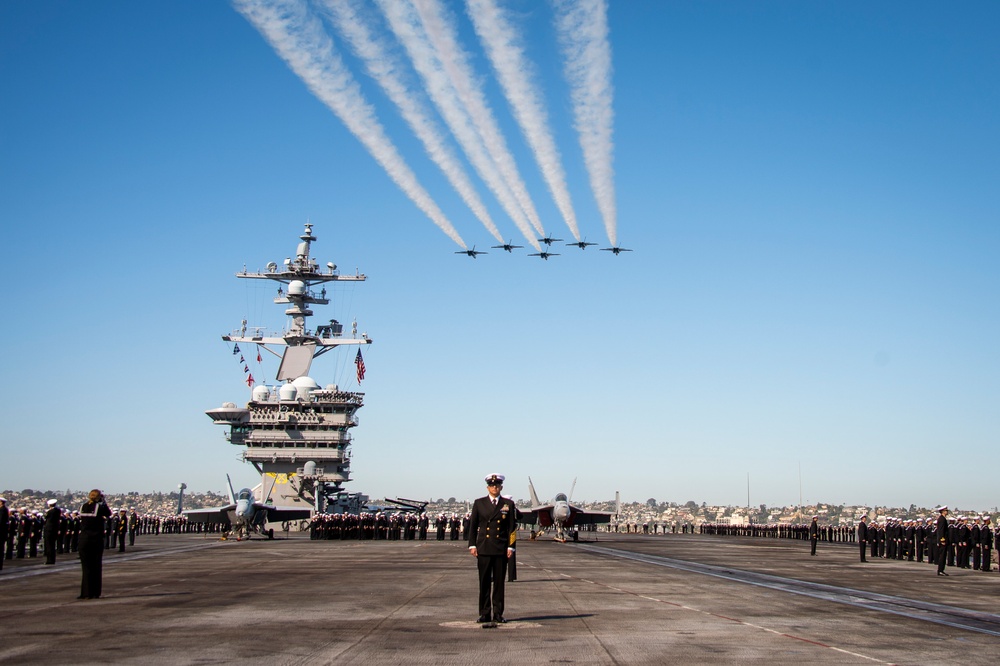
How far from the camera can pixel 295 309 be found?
78625 mm

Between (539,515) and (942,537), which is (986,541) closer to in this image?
(942,537)

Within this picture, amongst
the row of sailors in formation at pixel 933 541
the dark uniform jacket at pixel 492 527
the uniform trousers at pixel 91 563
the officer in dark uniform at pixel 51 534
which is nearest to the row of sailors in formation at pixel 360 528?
the row of sailors in formation at pixel 933 541

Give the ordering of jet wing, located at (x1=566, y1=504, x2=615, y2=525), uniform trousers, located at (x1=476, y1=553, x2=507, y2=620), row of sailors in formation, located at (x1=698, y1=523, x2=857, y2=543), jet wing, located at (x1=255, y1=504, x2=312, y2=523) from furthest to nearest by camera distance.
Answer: row of sailors in formation, located at (x1=698, y1=523, x2=857, y2=543) < jet wing, located at (x1=255, y1=504, x2=312, y2=523) < jet wing, located at (x1=566, y1=504, x2=615, y2=525) < uniform trousers, located at (x1=476, y1=553, x2=507, y2=620)

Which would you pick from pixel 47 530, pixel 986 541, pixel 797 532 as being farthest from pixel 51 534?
pixel 797 532

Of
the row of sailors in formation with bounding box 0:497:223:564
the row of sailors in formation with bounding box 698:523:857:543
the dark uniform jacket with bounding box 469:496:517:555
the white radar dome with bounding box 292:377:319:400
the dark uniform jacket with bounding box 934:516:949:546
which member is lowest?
the row of sailors in formation with bounding box 698:523:857:543

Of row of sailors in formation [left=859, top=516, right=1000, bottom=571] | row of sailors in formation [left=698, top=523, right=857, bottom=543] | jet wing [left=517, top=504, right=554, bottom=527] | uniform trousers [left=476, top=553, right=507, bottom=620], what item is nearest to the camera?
uniform trousers [left=476, top=553, right=507, bottom=620]

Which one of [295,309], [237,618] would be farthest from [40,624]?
[295,309]

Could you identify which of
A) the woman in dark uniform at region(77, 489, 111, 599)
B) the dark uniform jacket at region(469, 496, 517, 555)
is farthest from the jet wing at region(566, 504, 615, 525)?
the dark uniform jacket at region(469, 496, 517, 555)

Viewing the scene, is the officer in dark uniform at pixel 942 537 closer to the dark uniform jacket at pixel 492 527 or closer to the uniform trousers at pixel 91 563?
the dark uniform jacket at pixel 492 527

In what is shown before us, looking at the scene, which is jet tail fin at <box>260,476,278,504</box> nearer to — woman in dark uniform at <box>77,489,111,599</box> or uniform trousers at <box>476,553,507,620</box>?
woman in dark uniform at <box>77,489,111,599</box>

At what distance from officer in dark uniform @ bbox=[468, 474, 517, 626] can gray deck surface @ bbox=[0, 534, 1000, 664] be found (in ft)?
1.35

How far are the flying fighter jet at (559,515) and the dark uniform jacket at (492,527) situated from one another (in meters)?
42.5

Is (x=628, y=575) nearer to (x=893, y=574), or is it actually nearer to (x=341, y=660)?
(x=893, y=574)

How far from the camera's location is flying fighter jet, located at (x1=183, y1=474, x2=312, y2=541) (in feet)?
174
